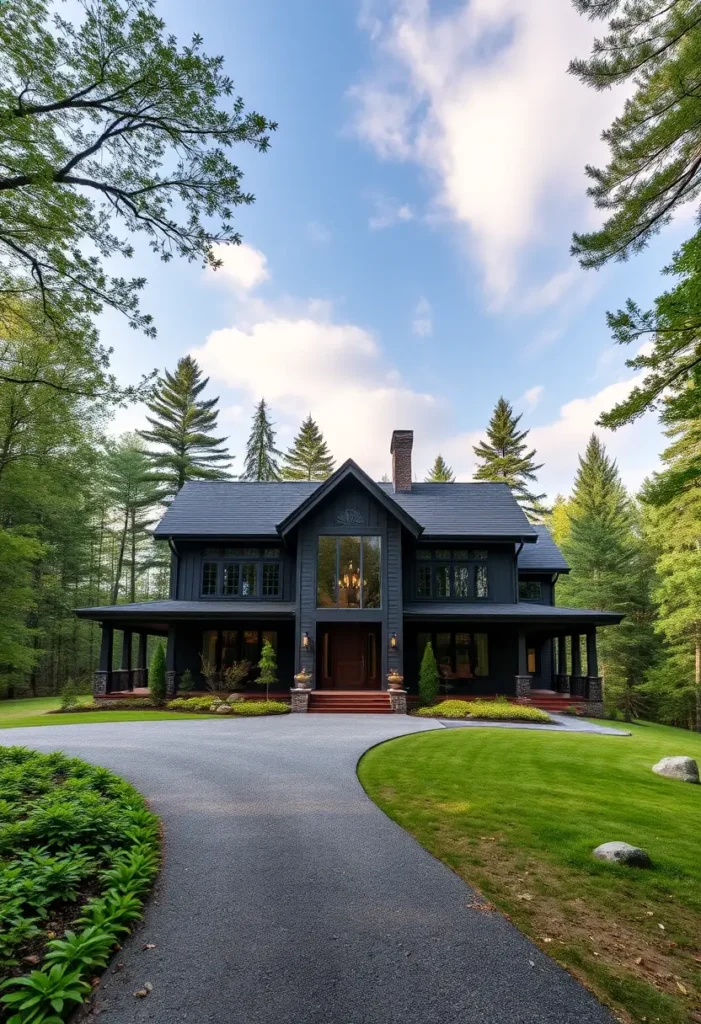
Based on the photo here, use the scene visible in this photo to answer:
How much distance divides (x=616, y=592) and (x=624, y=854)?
26352 mm

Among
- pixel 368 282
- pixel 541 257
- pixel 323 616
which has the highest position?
pixel 368 282

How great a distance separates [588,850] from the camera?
5.00 m

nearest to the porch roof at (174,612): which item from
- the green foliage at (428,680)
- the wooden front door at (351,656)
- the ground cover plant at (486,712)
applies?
the wooden front door at (351,656)

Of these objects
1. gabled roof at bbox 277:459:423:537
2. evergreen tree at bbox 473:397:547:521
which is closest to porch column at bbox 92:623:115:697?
gabled roof at bbox 277:459:423:537

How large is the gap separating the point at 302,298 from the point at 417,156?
16.9 ft

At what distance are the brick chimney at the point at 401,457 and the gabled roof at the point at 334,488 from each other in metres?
4.52

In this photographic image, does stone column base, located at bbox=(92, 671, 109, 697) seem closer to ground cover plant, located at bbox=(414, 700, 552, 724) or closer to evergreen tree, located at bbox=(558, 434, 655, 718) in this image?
ground cover plant, located at bbox=(414, 700, 552, 724)

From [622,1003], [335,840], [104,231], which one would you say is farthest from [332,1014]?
[104,231]

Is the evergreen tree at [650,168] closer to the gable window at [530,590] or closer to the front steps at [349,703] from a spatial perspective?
the front steps at [349,703]

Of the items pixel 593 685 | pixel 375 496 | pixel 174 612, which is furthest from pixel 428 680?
pixel 174 612

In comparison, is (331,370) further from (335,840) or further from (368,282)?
(335,840)

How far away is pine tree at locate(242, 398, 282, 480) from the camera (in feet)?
127

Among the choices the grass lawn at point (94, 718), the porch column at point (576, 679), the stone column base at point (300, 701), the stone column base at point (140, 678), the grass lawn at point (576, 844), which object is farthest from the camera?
the stone column base at point (140, 678)

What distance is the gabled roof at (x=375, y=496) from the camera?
60.2 feet
